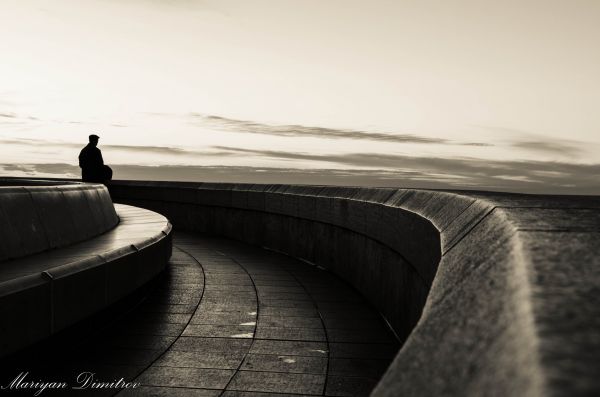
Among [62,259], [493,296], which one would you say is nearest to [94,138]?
[62,259]

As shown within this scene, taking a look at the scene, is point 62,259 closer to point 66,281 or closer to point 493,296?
point 66,281

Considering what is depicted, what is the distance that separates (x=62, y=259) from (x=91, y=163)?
34.9ft

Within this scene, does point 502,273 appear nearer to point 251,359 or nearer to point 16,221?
point 251,359

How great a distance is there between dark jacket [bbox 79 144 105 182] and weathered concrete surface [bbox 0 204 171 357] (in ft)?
27.9

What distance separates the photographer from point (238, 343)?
482 cm

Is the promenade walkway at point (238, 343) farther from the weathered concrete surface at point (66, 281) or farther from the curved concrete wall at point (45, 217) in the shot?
the curved concrete wall at point (45, 217)

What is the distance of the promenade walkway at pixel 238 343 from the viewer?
3.90 meters

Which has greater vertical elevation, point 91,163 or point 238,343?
point 91,163

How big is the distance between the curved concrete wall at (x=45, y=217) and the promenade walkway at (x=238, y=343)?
3.07ft

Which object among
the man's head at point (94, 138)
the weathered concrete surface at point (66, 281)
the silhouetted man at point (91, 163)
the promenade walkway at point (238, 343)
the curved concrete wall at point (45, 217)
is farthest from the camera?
the silhouetted man at point (91, 163)

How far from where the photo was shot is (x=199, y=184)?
15.1 meters

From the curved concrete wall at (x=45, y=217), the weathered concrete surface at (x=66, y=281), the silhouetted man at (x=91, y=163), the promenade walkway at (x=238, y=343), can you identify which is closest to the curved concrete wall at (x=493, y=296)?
the promenade walkway at (x=238, y=343)

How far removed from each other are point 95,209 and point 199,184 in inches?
306

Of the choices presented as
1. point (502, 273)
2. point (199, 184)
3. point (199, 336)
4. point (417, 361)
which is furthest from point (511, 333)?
point (199, 184)
